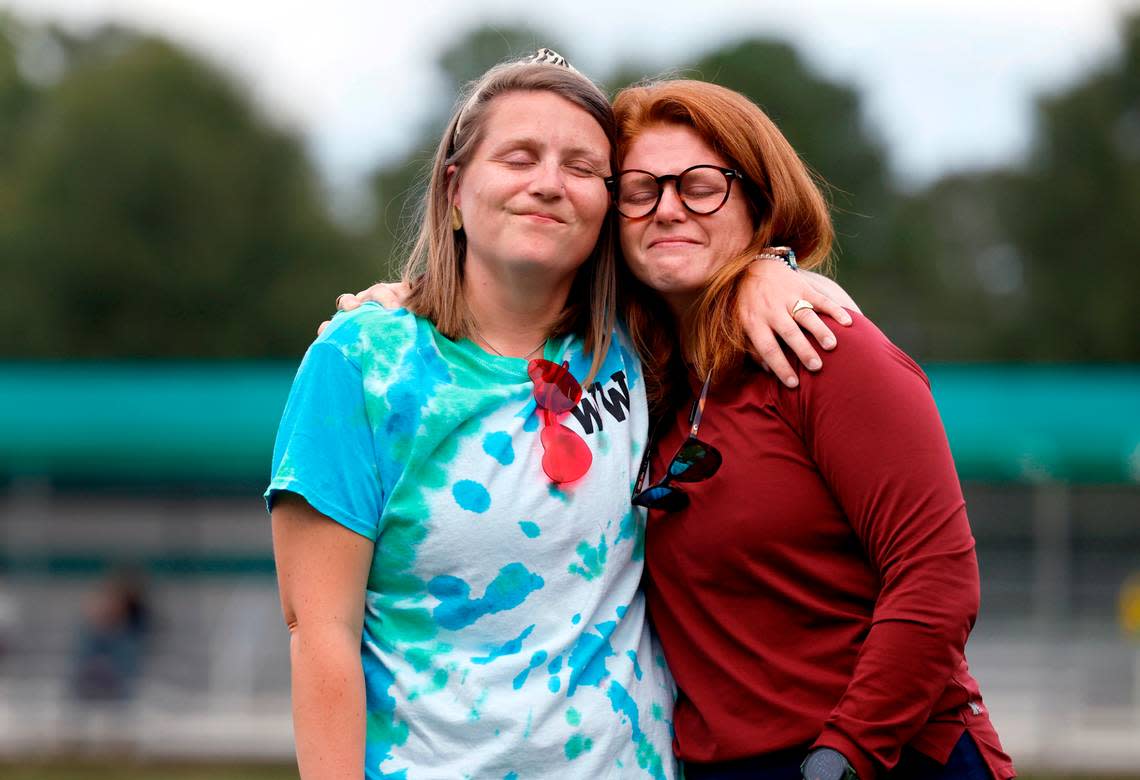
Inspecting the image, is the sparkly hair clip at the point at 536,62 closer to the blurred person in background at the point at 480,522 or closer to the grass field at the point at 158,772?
the blurred person in background at the point at 480,522

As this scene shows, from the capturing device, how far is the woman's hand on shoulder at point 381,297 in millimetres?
2689

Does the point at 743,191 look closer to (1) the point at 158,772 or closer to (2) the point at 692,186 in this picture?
(2) the point at 692,186

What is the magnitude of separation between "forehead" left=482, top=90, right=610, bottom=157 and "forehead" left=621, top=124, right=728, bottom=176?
12 centimetres

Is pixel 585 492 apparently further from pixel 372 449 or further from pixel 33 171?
pixel 33 171

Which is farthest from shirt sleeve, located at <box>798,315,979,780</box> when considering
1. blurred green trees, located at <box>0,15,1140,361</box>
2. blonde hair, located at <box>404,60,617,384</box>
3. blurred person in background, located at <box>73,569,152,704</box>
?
blurred green trees, located at <box>0,15,1140,361</box>

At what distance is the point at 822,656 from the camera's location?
2.50 metres

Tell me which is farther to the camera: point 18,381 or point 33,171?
point 33,171

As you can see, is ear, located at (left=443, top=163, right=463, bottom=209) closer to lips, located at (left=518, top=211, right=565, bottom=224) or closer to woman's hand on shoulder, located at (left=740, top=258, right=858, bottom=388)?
→ lips, located at (left=518, top=211, right=565, bottom=224)

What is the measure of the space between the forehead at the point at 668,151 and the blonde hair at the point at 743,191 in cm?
1

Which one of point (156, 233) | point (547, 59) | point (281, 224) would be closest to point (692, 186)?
point (547, 59)

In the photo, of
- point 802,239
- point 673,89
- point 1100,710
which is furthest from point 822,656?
point 1100,710

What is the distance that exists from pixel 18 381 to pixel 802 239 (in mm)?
10774

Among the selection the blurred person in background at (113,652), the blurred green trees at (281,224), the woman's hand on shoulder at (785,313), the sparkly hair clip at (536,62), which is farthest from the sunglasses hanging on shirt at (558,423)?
the blurred green trees at (281,224)

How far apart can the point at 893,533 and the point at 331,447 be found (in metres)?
0.98
